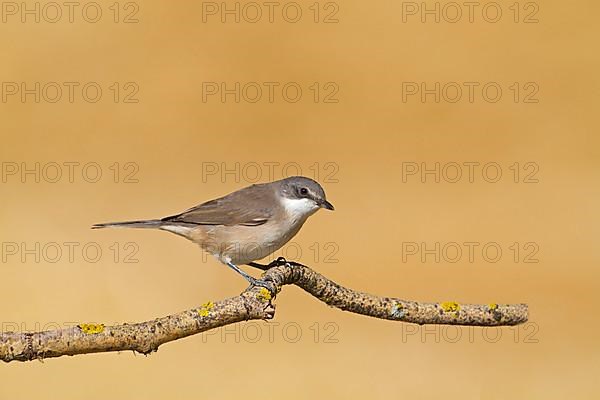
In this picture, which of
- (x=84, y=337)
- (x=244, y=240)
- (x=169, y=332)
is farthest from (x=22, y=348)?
(x=244, y=240)

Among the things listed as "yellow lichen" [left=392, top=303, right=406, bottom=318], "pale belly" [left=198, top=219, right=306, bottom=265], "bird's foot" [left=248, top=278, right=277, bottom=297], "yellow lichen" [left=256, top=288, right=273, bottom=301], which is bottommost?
"yellow lichen" [left=392, top=303, right=406, bottom=318]

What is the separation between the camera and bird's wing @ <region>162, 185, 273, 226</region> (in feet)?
5.67

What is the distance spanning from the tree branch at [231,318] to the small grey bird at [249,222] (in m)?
0.27

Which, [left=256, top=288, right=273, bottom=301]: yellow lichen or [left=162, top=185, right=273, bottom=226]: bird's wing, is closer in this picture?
[left=256, top=288, right=273, bottom=301]: yellow lichen

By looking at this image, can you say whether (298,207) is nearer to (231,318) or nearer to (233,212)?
(233,212)

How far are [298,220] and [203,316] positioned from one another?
2.27ft

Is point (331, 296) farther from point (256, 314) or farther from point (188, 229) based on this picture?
point (188, 229)

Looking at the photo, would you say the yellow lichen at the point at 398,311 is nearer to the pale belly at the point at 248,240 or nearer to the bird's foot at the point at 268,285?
the bird's foot at the point at 268,285

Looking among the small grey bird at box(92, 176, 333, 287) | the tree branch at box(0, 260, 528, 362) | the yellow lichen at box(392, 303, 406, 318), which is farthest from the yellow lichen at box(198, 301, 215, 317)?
the small grey bird at box(92, 176, 333, 287)

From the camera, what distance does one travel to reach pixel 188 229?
1.76 metres

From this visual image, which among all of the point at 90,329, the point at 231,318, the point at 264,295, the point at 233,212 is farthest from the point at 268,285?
the point at 233,212

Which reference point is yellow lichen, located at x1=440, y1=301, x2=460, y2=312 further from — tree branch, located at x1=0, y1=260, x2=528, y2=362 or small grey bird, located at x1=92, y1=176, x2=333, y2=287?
small grey bird, located at x1=92, y1=176, x2=333, y2=287

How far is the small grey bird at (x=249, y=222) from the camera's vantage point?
66.6 inches

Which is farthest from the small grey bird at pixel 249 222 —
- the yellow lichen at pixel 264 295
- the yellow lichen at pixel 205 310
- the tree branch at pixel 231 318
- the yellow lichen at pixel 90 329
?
the yellow lichen at pixel 90 329
